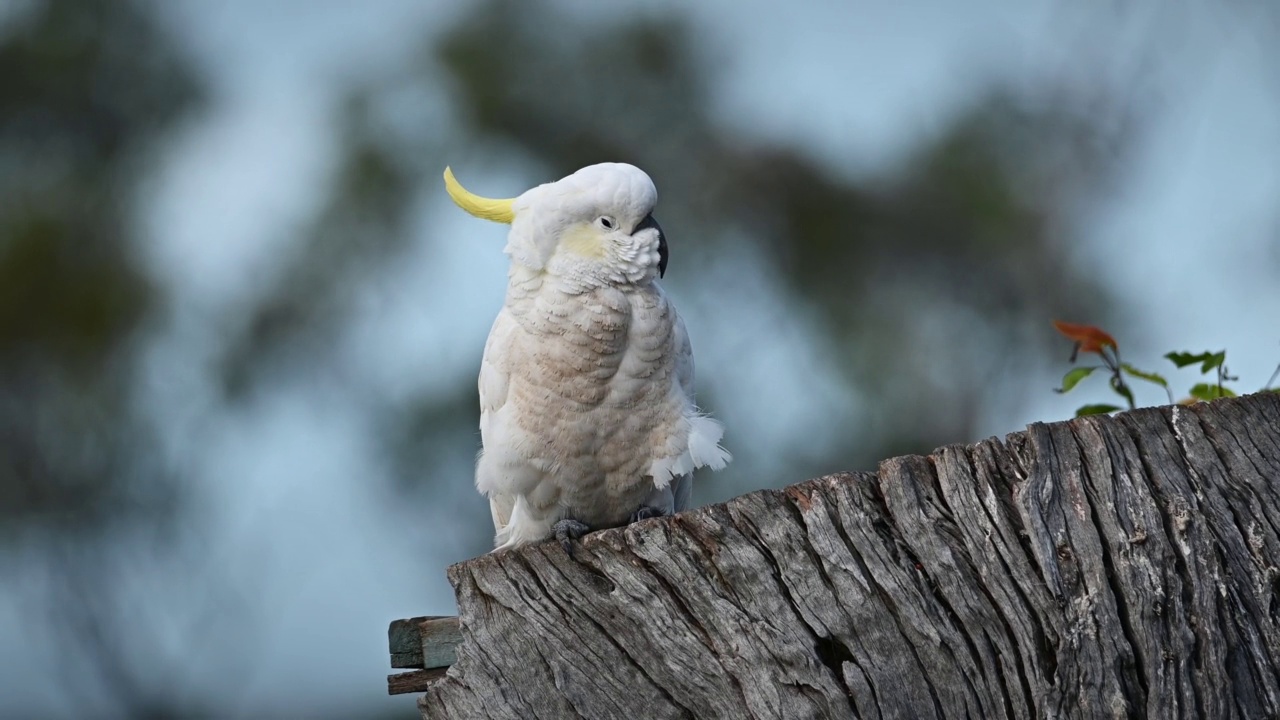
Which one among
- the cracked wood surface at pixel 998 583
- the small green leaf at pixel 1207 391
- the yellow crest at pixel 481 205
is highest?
the yellow crest at pixel 481 205

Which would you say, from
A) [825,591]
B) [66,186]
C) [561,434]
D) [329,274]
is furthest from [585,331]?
[66,186]

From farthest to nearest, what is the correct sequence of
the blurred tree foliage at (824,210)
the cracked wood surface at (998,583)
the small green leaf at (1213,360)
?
1. the blurred tree foliage at (824,210)
2. the small green leaf at (1213,360)
3. the cracked wood surface at (998,583)

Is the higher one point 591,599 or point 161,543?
point 161,543

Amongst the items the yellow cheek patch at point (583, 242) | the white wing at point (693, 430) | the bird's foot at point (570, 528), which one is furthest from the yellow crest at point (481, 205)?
the bird's foot at point (570, 528)

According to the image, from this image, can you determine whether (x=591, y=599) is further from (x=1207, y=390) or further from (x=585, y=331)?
(x=1207, y=390)

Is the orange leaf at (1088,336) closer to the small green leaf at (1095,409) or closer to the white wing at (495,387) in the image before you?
the small green leaf at (1095,409)

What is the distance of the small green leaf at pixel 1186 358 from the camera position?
252 centimetres

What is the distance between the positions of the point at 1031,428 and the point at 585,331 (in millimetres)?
1149

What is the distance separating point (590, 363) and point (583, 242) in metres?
0.27

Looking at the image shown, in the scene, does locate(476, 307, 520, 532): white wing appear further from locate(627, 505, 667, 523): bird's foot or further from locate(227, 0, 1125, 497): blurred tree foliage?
locate(227, 0, 1125, 497): blurred tree foliage

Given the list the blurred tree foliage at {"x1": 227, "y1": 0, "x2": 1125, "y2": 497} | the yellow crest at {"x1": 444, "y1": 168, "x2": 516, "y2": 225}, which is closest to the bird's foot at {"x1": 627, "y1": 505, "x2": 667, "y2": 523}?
the yellow crest at {"x1": 444, "y1": 168, "x2": 516, "y2": 225}

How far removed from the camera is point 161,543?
265 inches

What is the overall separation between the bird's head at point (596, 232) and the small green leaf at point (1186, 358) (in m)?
1.11

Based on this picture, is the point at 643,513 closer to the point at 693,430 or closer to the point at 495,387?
the point at 693,430
